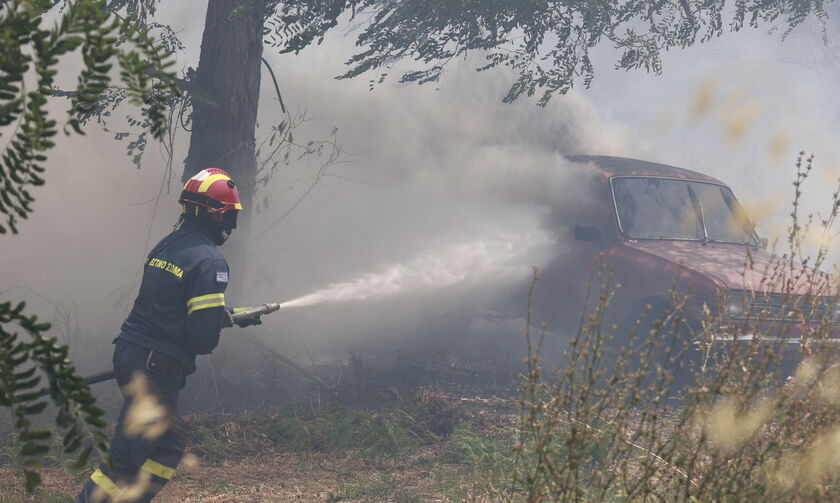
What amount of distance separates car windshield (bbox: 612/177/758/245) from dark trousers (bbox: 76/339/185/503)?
5429 millimetres

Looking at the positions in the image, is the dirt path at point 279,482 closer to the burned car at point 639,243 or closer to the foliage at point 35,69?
the burned car at point 639,243

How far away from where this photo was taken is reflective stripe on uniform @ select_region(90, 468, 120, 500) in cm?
393

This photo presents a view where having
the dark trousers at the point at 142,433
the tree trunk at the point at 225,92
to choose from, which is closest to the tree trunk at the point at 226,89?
the tree trunk at the point at 225,92

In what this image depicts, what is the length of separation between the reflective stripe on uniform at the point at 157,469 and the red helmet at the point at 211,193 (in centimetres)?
145

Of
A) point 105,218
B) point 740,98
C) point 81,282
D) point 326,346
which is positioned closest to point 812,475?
point 326,346

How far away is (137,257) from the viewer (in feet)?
41.0

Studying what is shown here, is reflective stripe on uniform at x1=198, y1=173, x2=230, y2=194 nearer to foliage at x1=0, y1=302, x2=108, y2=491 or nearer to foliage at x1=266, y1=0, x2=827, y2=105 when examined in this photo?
foliage at x1=0, y1=302, x2=108, y2=491

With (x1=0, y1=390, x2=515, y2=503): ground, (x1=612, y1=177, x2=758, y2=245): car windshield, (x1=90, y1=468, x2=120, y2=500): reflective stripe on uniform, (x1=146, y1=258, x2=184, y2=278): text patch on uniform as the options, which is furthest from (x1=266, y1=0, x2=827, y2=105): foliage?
(x1=90, y1=468, x2=120, y2=500): reflective stripe on uniform

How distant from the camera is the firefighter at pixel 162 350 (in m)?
4.12

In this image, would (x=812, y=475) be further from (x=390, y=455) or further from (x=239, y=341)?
(x=239, y=341)

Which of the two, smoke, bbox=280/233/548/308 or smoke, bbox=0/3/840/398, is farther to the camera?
smoke, bbox=0/3/840/398

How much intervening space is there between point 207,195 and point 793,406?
326 cm

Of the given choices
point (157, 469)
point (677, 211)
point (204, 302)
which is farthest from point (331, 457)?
point (677, 211)

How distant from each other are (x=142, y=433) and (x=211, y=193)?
141 centimetres
